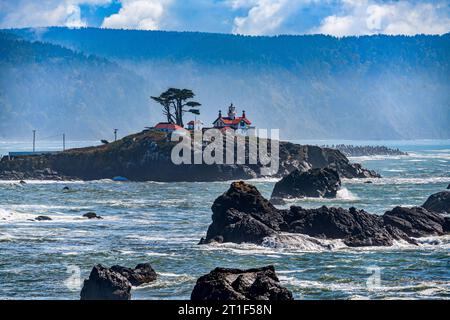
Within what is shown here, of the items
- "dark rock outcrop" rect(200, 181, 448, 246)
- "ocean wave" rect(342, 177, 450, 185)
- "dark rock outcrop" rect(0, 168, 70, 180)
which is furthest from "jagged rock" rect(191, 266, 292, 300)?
"dark rock outcrop" rect(0, 168, 70, 180)

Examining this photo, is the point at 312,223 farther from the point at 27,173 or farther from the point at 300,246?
the point at 27,173

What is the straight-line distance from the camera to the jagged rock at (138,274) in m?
46.4

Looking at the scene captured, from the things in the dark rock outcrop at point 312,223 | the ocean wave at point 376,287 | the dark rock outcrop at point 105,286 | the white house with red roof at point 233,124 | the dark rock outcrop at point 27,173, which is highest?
the white house with red roof at point 233,124

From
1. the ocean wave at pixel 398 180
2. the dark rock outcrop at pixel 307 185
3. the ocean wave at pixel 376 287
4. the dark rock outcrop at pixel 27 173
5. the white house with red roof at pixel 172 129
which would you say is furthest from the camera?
the white house with red roof at pixel 172 129

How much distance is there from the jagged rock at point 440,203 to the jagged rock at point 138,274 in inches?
1466

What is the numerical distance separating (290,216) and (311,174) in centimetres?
3959

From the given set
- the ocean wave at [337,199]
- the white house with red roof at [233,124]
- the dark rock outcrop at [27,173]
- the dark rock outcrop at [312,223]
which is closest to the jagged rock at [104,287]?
the dark rock outcrop at [312,223]

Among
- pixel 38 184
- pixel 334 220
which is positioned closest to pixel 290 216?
pixel 334 220

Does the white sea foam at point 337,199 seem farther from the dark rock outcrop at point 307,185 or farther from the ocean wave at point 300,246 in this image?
the ocean wave at point 300,246

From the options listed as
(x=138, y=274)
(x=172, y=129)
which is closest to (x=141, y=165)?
(x=172, y=129)

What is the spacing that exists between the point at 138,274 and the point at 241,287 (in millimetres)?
9679

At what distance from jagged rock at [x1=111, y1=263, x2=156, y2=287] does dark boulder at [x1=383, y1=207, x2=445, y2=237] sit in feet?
71.6

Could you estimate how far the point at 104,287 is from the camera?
42.2m

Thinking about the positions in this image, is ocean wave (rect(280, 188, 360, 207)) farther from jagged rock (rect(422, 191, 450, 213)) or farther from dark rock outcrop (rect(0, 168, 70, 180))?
dark rock outcrop (rect(0, 168, 70, 180))
